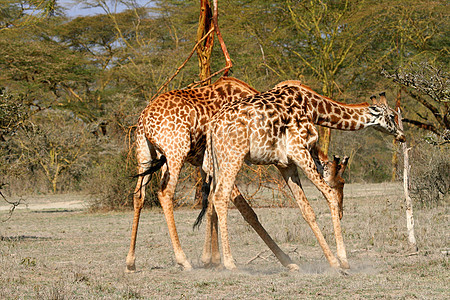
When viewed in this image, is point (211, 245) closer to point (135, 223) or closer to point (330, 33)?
point (135, 223)

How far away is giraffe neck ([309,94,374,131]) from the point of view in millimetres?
6840

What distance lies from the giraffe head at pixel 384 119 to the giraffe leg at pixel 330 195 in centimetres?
102

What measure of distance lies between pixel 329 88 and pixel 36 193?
12.7 meters

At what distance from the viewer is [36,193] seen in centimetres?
2547

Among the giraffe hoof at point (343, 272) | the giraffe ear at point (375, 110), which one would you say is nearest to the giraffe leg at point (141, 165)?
the giraffe hoof at point (343, 272)

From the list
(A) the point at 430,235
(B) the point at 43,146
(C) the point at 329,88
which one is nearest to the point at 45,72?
(B) the point at 43,146

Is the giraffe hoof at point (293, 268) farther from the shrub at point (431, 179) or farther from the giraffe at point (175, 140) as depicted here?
the shrub at point (431, 179)

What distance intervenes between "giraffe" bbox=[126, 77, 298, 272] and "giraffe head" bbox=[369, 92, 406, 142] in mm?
1439

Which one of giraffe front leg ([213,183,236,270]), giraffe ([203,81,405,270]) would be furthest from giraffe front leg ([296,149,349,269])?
giraffe front leg ([213,183,236,270])

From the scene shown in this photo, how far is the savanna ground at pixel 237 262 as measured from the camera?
5492 millimetres

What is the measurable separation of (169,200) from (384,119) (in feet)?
8.39

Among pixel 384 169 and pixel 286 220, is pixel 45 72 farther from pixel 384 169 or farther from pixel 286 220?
pixel 286 220

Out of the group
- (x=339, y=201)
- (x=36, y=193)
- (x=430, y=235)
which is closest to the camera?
(x=339, y=201)

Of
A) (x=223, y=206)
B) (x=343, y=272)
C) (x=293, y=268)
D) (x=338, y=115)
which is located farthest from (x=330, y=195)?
(x=223, y=206)
